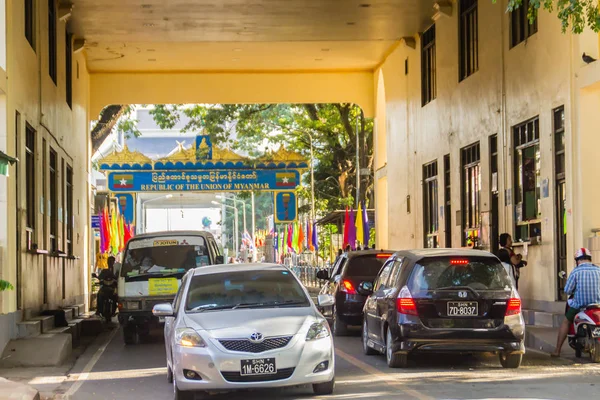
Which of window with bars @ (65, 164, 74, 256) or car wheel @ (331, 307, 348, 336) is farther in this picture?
window with bars @ (65, 164, 74, 256)

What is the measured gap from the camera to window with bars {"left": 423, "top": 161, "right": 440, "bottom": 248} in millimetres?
29391

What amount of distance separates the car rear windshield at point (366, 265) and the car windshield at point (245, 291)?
7.09m

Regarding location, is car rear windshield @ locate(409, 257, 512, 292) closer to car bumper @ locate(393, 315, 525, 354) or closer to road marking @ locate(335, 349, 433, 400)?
car bumper @ locate(393, 315, 525, 354)

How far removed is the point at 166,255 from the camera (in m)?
20.8

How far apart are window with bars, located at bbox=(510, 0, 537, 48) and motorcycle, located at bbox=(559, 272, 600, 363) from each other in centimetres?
767

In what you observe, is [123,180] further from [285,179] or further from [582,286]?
[582,286]

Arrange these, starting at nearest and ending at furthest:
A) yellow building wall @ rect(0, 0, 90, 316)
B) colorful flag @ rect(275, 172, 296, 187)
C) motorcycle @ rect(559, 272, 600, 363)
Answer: motorcycle @ rect(559, 272, 600, 363), yellow building wall @ rect(0, 0, 90, 316), colorful flag @ rect(275, 172, 296, 187)

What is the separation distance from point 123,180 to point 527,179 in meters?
23.8

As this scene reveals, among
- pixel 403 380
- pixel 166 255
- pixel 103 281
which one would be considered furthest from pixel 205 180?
pixel 403 380

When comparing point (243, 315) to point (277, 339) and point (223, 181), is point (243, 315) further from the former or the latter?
point (223, 181)

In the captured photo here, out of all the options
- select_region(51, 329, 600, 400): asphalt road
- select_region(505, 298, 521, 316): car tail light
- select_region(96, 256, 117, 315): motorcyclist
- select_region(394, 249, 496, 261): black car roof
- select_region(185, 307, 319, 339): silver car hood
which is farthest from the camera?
select_region(96, 256, 117, 315): motorcyclist

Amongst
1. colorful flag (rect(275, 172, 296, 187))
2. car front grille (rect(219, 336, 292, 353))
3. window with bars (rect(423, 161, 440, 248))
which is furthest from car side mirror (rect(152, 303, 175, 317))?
colorful flag (rect(275, 172, 296, 187))

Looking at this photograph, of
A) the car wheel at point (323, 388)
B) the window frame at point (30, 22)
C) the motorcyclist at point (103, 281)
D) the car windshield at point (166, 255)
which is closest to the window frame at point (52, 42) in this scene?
the window frame at point (30, 22)

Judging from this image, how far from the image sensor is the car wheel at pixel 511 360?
14.0 m
